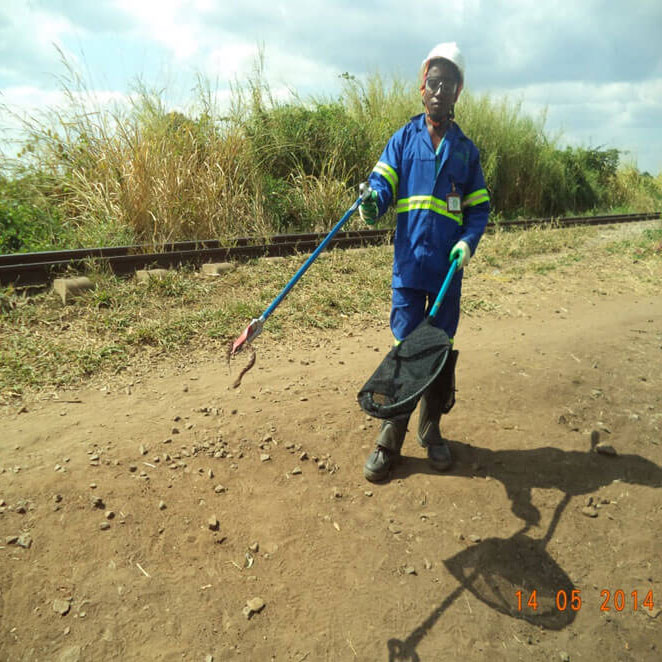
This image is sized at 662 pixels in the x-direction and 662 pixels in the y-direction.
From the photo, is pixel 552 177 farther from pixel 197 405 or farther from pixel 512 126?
pixel 197 405

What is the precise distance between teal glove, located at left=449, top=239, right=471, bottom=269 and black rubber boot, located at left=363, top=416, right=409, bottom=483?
0.94m

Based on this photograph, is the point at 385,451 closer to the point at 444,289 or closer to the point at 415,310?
the point at 415,310

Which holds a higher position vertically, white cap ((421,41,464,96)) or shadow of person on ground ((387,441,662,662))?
white cap ((421,41,464,96))

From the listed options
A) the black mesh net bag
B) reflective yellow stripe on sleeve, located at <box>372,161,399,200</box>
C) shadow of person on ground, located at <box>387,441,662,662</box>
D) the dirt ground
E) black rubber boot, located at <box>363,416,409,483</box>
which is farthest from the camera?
black rubber boot, located at <box>363,416,409,483</box>

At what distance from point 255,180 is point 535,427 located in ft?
19.3

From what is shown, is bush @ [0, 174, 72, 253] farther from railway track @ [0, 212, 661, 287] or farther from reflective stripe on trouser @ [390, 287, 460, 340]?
reflective stripe on trouser @ [390, 287, 460, 340]

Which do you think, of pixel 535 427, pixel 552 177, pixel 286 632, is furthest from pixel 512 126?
pixel 286 632

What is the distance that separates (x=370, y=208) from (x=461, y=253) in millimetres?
540

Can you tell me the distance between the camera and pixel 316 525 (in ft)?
9.05

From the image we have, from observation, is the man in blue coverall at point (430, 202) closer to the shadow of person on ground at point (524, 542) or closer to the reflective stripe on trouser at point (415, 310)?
the reflective stripe on trouser at point (415, 310)

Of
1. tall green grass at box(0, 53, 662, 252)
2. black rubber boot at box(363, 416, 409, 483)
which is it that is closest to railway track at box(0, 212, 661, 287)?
tall green grass at box(0, 53, 662, 252)

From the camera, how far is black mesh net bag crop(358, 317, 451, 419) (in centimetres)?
250

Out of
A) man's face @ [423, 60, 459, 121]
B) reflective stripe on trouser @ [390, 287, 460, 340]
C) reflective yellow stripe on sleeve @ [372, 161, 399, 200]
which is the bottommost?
reflective stripe on trouser @ [390, 287, 460, 340]

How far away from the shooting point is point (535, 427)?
146 inches
